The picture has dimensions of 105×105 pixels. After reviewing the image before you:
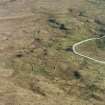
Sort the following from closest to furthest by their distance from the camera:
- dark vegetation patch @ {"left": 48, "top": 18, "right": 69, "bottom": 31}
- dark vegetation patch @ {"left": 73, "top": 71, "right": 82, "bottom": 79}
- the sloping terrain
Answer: the sloping terrain, dark vegetation patch @ {"left": 73, "top": 71, "right": 82, "bottom": 79}, dark vegetation patch @ {"left": 48, "top": 18, "right": 69, "bottom": 31}

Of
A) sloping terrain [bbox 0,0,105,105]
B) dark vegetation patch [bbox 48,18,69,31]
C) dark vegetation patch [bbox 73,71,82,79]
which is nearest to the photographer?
sloping terrain [bbox 0,0,105,105]

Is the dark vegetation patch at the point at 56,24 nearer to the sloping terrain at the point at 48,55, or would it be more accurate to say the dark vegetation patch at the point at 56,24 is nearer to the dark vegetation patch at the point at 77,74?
the sloping terrain at the point at 48,55

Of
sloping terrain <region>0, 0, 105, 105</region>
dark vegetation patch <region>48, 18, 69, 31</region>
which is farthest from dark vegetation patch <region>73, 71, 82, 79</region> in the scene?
dark vegetation patch <region>48, 18, 69, 31</region>

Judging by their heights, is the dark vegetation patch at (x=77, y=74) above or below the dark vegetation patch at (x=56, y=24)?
below

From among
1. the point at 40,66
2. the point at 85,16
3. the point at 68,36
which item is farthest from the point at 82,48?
the point at 85,16

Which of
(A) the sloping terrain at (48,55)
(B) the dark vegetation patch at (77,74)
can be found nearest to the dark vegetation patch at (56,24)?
(A) the sloping terrain at (48,55)

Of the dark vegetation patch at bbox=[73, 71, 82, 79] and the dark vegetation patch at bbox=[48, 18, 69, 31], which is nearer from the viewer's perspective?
the dark vegetation patch at bbox=[73, 71, 82, 79]

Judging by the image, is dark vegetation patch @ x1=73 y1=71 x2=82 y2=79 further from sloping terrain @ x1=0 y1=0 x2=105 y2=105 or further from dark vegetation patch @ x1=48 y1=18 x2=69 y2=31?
dark vegetation patch @ x1=48 y1=18 x2=69 y2=31

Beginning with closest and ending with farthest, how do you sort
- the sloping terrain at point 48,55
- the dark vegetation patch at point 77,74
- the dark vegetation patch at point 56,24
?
the sloping terrain at point 48,55 < the dark vegetation patch at point 77,74 < the dark vegetation patch at point 56,24
